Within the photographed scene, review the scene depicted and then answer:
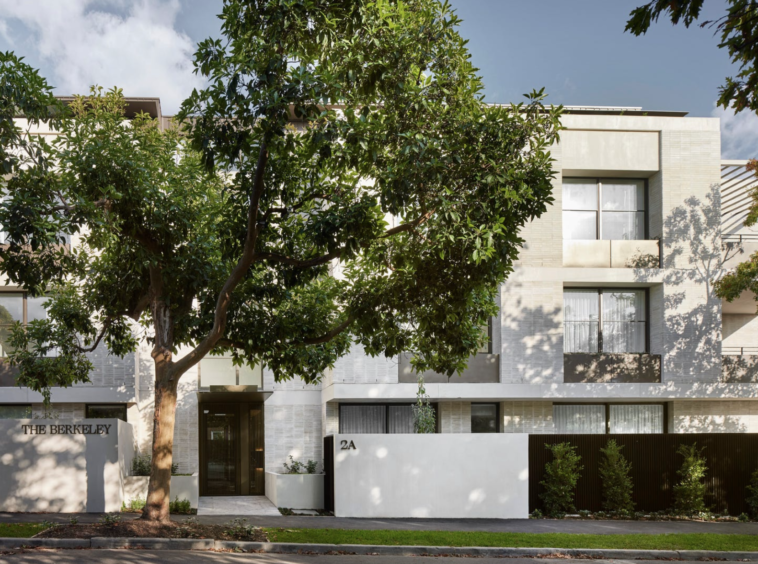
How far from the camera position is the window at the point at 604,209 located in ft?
81.7

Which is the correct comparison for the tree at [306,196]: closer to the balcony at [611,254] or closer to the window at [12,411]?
the window at [12,411]

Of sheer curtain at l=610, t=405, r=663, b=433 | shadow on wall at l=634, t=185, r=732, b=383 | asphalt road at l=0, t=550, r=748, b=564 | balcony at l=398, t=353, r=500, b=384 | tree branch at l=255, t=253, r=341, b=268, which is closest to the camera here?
asphalt road at l=0, t=550, r=748, b=564

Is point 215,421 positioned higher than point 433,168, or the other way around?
point 433,168

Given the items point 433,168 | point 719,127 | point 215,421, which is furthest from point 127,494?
point 719,127

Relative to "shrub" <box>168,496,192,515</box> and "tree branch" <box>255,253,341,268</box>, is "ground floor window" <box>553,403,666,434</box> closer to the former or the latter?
"shrub" <box>168,496,192,515</box>

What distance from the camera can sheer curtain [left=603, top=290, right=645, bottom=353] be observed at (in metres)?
24.6

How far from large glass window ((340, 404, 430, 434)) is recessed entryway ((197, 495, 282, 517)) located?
332 centimetres

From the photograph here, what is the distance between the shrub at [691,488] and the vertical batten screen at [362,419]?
854 centimetres

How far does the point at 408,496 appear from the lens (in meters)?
19.2

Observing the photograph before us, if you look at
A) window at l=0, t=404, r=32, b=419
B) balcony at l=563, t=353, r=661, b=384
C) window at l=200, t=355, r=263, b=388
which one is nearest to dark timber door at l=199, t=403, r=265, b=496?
window at l=200, t=355, r=263, b=388

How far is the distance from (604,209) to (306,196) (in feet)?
47.5

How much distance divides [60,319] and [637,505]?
48.7 ft

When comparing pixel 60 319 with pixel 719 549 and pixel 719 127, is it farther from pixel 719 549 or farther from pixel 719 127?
pixel 719 127

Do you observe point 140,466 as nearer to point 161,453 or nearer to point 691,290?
point 161,453
